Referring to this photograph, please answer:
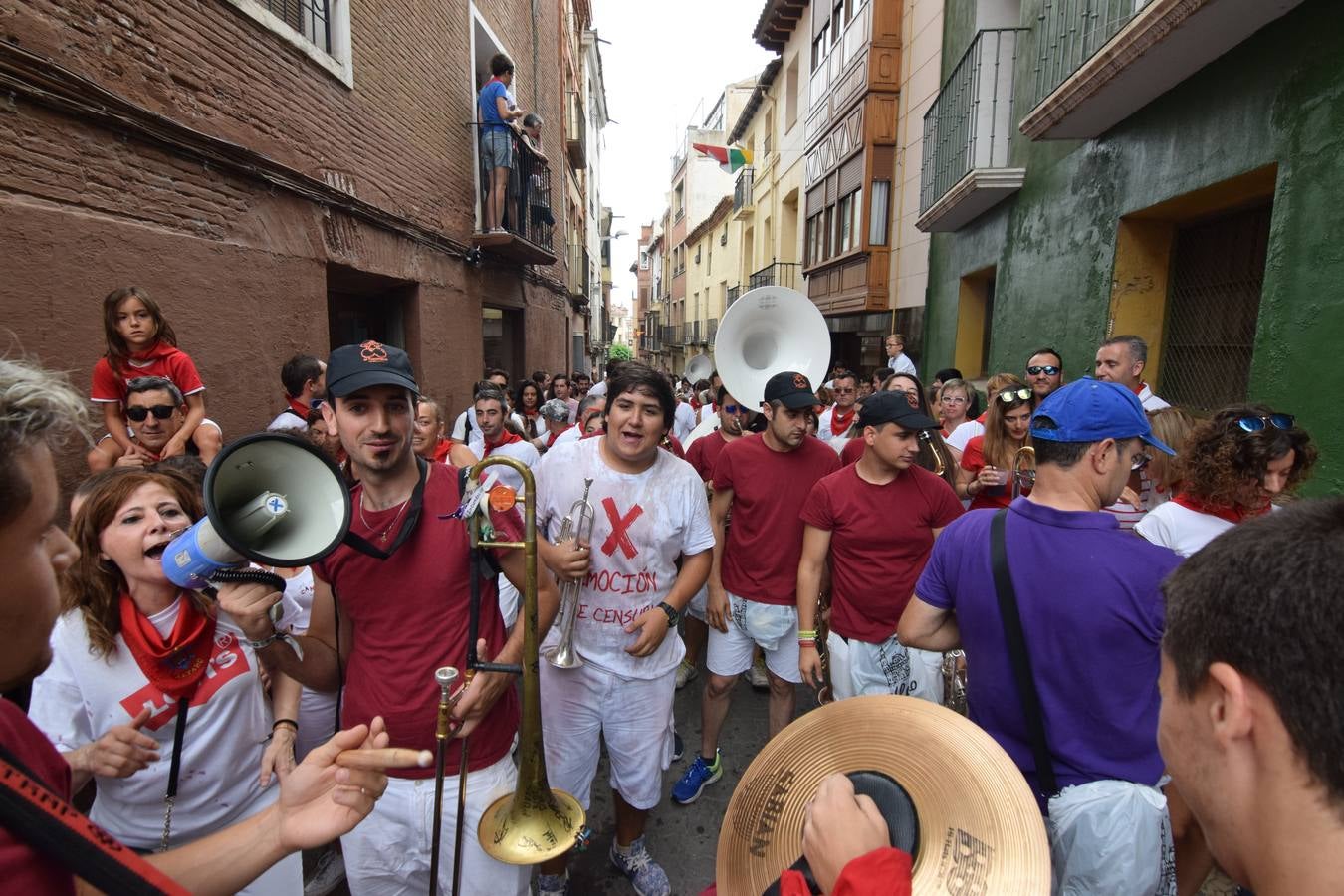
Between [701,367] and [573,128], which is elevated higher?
[573,128]

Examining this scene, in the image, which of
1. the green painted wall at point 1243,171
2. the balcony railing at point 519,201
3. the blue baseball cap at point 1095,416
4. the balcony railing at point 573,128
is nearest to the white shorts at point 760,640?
the blue baseball cap at point 1095,416

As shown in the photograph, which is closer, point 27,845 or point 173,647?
point 27,845

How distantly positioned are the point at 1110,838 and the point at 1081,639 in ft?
1.70

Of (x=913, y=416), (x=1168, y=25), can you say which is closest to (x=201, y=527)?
(x=913, y=416)

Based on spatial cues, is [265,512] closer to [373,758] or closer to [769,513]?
[373,758]

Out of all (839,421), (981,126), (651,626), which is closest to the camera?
(651,626)

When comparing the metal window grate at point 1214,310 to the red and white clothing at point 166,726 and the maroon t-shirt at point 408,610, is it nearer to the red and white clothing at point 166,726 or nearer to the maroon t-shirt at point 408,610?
the maroon t-shirt at point 408,610

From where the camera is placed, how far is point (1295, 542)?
886 millimetres

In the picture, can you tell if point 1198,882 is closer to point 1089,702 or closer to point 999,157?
point 1089,702

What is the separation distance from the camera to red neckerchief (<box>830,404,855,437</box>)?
6836mm

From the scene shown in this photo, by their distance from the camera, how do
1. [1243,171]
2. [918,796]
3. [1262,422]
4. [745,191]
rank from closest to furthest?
[918,796] → [1262,422] → [1243,171] → [745,191]

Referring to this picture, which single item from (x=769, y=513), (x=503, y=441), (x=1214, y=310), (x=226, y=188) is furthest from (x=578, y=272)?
(x=769, y=513)

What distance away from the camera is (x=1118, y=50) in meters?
4.65

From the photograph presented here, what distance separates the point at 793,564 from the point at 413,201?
736 centimetres
